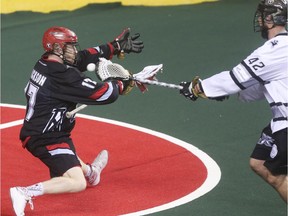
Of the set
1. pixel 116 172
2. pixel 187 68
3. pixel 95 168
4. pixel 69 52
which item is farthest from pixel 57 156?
pixel 187 68

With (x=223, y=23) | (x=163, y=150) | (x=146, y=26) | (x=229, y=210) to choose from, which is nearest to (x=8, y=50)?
(x=146, y=26)

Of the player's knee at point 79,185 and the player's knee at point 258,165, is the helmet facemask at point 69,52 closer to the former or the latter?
the player's knee at point 79,185

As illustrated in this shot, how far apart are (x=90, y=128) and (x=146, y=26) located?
3366mm

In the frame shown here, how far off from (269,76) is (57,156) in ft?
5.73

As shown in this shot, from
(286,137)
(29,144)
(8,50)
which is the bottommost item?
(8,50)

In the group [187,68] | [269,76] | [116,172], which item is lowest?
[187,68]

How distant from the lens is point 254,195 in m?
7.04

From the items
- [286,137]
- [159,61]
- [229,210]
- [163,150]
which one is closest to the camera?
[286,137]

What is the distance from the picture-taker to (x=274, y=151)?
6164mm

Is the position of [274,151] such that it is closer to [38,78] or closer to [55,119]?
[55,119]

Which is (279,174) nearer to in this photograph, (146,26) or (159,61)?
(159,61)

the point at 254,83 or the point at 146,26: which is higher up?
the point at 254,83

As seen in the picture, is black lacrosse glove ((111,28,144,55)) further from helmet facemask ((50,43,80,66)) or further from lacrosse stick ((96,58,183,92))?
helmet facemask ((50,43,80,66))

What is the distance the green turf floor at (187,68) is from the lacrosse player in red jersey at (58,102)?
0.83 m
